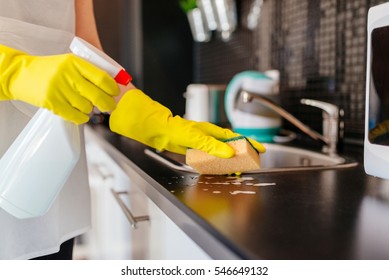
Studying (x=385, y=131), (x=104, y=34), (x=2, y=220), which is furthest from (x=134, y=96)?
(x=104, y=34)

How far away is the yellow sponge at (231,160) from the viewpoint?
0.68m

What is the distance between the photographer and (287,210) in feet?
1.64

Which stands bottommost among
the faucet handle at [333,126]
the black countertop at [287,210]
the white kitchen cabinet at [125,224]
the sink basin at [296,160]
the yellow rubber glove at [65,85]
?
the white kitchen cabinet at [125,224]

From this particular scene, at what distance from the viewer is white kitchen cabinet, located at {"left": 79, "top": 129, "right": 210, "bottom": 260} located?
0.63m

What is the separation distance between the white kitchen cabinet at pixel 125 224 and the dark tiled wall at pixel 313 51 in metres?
0.65

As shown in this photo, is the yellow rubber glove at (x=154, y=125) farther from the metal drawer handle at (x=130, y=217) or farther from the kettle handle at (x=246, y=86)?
the kettle handle at (x=246, y=86)

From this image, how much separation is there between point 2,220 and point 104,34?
166 cm

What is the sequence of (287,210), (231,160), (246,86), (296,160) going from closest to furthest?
(287,210) → (231,160) → (296,160) → (246,86)

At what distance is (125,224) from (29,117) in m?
0.41

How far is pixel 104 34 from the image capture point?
7.29 ft

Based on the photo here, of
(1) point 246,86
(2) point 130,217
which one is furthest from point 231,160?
(1) point 246,86

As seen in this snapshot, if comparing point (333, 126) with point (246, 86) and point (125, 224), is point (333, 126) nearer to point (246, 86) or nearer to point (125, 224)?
point (246, 86)

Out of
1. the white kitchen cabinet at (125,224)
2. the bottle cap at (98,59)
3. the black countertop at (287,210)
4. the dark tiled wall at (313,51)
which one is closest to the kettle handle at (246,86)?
the dark tiled wall at (313,51)
